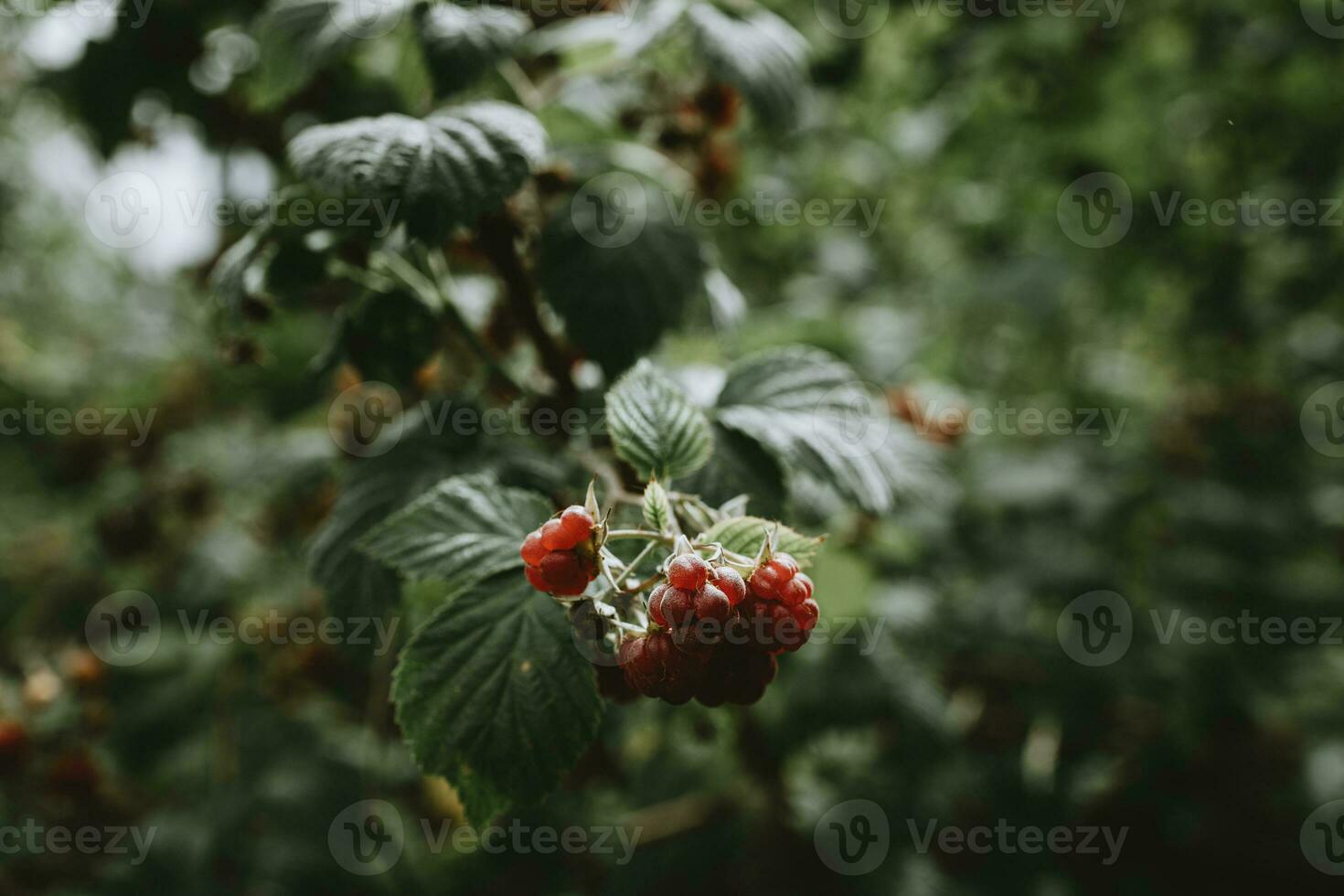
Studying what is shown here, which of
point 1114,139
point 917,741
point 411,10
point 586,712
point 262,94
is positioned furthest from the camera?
point 1114,139

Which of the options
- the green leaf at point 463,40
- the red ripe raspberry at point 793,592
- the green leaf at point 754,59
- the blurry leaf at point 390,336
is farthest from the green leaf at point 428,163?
the red ripe raspberry at point 793,592

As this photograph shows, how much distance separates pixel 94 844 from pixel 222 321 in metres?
1.12

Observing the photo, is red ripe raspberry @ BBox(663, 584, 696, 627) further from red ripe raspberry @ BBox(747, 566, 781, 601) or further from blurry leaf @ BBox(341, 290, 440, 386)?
blurry leaf @ BBox(341, 290, 440, 386)

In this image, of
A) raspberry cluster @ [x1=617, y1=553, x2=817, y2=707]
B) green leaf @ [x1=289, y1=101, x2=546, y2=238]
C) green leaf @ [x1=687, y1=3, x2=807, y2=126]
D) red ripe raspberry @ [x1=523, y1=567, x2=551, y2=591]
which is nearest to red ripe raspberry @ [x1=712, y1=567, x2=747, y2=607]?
raspberry cluster @ [x1=617, y1=553, x2=817, y2=707]

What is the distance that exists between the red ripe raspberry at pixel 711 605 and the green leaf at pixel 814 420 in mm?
289

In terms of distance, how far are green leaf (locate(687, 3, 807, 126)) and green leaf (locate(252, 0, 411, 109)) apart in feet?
1.10

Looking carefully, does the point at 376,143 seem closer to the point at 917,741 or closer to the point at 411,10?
the point at 411,10

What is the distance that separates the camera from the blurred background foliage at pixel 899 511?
135cm

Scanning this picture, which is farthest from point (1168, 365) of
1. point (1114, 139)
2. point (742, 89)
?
point (742, 89)

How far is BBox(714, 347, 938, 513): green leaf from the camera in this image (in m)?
0.79

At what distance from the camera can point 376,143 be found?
72 centimetres

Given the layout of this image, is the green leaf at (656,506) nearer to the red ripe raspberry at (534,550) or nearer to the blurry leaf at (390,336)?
the red ripe raspberry at (534,550)

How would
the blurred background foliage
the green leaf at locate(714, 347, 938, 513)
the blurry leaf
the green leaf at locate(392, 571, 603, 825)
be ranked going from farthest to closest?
the blurred background foliage < the blurry leaf < the green leaf at locate(714, 347, 938, 513) < the green leaf at locate(392, 571, 603, 825)

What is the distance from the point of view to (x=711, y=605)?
51 centimetres
